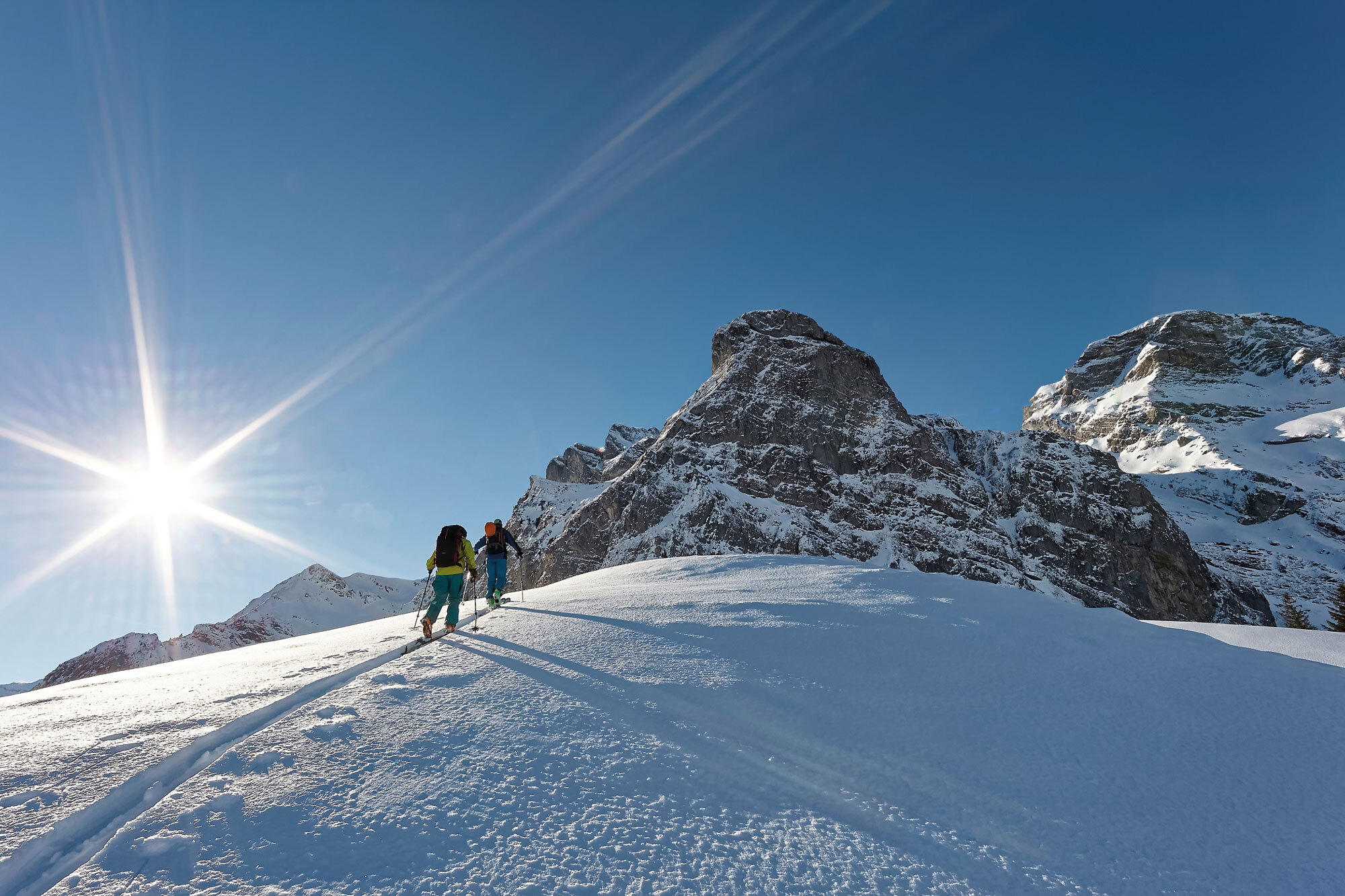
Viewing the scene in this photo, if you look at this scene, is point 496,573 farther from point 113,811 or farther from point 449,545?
point 113,811

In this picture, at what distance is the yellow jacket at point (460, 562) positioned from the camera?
369 inches

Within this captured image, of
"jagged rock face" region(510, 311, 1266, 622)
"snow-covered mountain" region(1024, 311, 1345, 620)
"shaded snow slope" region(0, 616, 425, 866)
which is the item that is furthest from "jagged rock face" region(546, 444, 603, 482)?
"shaded snow slope" region(0, 616, 425, 866)

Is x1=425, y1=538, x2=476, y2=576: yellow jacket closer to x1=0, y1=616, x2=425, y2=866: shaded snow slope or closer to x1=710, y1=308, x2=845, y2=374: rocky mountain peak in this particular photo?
x1=0, y1=616, x2=425, y2=866: shaded snow slope

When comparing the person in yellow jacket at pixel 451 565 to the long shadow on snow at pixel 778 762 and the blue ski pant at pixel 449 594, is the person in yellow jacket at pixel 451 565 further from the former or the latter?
the long shadow on snow at pixel 778 762

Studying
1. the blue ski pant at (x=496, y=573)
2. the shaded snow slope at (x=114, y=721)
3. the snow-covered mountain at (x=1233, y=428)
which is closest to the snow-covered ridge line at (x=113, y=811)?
the shaded snow slope at (x=114, y=721)

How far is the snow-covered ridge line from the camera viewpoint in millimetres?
2383

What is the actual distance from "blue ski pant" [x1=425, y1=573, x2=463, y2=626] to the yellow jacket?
72mm

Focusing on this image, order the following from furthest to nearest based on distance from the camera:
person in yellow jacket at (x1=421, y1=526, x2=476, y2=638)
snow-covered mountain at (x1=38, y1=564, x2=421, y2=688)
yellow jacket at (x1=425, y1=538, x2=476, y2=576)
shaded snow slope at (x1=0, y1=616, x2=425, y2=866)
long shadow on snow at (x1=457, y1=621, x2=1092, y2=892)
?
snow-covered mountain at (x1=38, y1=564, x2=421, y2=688)
yellow jacket at (x1=425, y1=538, x2=476, y2=576)
person in yellow jacket at (x1=421, y1=526, x2=476, y2=638)
shaded snow slope at (x1=0, y1=616, x2=425, y2=866)
long shadow on snow at (x1=457, y1=621, x2=1092, y2=892)

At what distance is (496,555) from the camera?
485 inches

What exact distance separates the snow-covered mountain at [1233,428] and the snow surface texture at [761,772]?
122 metres

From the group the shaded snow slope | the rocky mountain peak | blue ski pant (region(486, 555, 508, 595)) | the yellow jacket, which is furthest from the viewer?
the rocky mountain peak

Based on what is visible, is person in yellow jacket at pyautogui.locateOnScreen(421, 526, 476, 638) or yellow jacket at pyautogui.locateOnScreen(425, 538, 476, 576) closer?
person in yellow jacket at pyautogui.locateOnScreen(421, 526, 476, 638)

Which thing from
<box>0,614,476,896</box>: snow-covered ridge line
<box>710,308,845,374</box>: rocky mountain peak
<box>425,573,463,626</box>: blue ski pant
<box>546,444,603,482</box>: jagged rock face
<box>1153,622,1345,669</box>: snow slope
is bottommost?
<box>1153,622,1345,669</box>: snow slope

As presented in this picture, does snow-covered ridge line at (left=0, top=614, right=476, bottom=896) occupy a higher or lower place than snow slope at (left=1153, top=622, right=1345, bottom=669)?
higher
